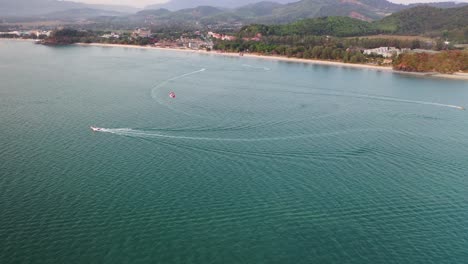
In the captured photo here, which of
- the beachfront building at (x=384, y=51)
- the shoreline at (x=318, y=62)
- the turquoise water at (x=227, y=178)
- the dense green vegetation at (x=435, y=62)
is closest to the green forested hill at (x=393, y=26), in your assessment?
the shoreline at (x=318, y=62)

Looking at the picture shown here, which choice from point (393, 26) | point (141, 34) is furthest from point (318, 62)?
point (141, 34)

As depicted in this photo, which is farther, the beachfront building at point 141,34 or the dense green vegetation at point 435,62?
the beachfront building at point 141,34

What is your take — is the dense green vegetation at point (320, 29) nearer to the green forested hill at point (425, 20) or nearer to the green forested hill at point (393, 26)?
the green forested hill at point (393, 26)

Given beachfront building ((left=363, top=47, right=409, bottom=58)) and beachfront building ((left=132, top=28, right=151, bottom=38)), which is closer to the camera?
beachfront building ((left=363, top=47, right=409, bottom=58))

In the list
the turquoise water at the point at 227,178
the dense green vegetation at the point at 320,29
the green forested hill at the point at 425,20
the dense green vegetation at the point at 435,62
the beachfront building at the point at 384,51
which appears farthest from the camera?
the green forested hill at the point at 425,20

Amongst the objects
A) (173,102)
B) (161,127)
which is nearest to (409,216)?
(161,127)

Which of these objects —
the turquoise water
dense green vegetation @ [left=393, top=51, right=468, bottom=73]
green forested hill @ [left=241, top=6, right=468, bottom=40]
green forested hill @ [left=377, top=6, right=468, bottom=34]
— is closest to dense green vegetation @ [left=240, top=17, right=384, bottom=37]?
green forested hill @ [left=241, top=6, right=468, bottom=40]

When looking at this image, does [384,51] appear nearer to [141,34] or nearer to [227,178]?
[227,178]

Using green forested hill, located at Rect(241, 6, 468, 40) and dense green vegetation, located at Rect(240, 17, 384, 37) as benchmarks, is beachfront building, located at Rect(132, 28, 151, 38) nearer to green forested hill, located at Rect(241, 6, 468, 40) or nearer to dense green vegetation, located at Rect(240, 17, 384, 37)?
dense green vegetation, located at Rect(240, 17, 384, 37)
